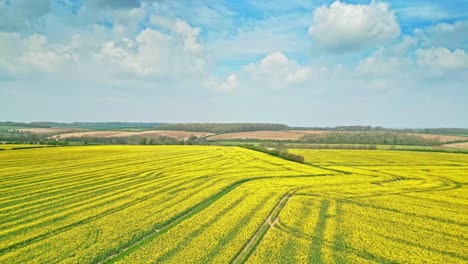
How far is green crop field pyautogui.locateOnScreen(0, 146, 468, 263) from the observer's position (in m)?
20.8

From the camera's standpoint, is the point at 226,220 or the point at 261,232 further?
the point at 226,220

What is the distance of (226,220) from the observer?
91.2 ft

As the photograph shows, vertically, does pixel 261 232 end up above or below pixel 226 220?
below

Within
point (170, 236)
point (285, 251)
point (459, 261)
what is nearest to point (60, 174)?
point (170, 236)

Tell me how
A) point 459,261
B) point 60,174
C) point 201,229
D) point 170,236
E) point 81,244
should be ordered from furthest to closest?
1. point 60,174
2. point 201,229
3. point 170,236
4. point 81,244
5. point 459,261

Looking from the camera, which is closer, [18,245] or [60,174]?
[18,245]

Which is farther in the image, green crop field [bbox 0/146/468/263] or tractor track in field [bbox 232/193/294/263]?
green crop field [bbox 0/146/468/263]

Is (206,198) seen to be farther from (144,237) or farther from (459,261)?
(459,261)

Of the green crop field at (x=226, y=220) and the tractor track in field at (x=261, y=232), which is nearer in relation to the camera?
the tractor track in field at (x=261, y=232)

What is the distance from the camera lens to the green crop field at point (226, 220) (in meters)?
20.8

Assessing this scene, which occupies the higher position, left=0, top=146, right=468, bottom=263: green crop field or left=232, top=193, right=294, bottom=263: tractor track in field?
left=0, top=146, right=468, bottom=263: green crop field

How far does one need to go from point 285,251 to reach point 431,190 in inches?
1339

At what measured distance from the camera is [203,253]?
20.6 m

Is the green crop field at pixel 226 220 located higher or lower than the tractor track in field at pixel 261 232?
higher
